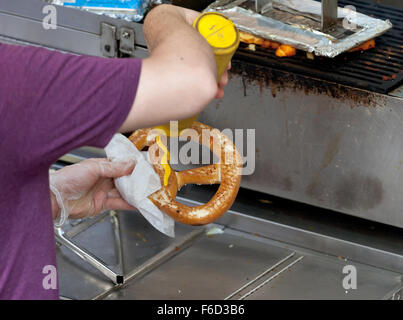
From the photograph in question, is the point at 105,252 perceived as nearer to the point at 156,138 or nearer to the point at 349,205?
the point at 156,138

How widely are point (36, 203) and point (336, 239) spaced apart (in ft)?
4.28

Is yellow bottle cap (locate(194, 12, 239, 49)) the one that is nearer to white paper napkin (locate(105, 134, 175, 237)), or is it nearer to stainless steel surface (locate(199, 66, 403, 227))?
white paper napkin (locate(105, 134, 175, 237))

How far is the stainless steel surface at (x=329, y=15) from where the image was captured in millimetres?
2203

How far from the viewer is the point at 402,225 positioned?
7.17 feet

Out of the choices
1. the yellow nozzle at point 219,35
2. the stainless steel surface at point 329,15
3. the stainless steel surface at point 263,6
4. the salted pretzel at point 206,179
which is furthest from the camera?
the stainless steel surface at point 263,6

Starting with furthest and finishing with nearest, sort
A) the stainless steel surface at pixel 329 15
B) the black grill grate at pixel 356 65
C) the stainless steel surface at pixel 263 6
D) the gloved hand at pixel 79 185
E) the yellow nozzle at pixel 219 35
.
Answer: the stainless steel surface at pixel 263 6, the stainless steel surface at pixel 329 15, the black grill grate at pixel 356 65, the gloved hand at pixel 79 185, the yellow nozzle at pixel 219 35

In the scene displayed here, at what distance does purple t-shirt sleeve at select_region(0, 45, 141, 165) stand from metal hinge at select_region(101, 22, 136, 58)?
4.25 ft

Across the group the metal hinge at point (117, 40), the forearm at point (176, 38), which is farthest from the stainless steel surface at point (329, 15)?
the forearm at point (176, 38)

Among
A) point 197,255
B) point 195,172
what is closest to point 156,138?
point 195,172

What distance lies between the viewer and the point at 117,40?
233 cm

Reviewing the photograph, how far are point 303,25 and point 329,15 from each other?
0.28ft

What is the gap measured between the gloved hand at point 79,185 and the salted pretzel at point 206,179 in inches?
4.4

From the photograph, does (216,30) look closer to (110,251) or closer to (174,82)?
(174,82)

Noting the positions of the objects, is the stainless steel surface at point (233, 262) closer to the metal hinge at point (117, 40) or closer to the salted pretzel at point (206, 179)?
the salted pretzel at point (206, 179)
